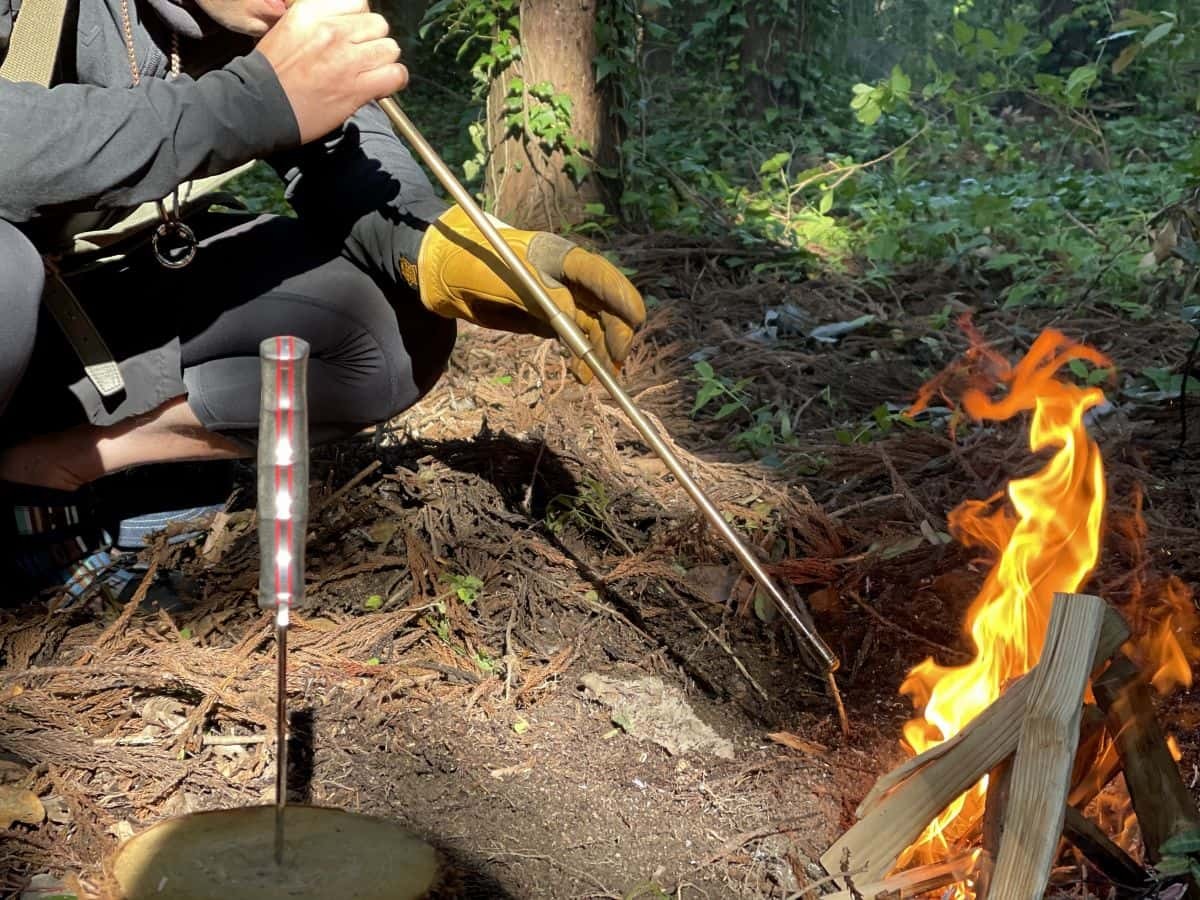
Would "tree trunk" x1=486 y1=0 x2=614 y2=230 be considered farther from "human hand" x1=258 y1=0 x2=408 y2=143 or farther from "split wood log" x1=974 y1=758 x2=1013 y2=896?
"split wood log" x1=974 y1=758 x2=1013 y2=896

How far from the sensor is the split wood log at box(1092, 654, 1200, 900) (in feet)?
5.94

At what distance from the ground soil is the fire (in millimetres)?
74

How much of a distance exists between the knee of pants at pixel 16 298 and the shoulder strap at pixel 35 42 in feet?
0.93

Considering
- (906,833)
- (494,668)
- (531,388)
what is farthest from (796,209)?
(906,833)

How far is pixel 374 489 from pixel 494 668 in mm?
712

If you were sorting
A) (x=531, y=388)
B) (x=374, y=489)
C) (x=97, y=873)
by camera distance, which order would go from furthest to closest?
(x=531, y=388) < (x=374, y=489) < (x=97, y=873)

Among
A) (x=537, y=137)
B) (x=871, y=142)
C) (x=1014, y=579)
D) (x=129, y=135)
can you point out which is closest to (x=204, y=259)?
(x=129, y=135)

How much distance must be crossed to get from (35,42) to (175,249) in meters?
0.54

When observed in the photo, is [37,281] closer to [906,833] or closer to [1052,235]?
[906,833]

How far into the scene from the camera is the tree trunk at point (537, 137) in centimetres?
485

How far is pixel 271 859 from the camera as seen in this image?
5.71ft

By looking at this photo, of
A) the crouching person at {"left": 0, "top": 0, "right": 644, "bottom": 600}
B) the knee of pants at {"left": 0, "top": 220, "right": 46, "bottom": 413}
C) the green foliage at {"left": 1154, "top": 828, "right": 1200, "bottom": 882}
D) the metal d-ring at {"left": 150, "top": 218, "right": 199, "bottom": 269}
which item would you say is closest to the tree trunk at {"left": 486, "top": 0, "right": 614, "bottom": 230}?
the crouching person at {"left": 0, "top": 0, "right": 644, "bottom": 600}

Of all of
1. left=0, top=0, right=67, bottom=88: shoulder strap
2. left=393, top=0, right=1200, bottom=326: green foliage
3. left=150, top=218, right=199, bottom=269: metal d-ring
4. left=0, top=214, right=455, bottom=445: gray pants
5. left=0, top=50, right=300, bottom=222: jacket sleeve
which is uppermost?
left=0, top=0, right=67, bottom=88: shoulder strap

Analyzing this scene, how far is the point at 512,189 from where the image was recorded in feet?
16.4
